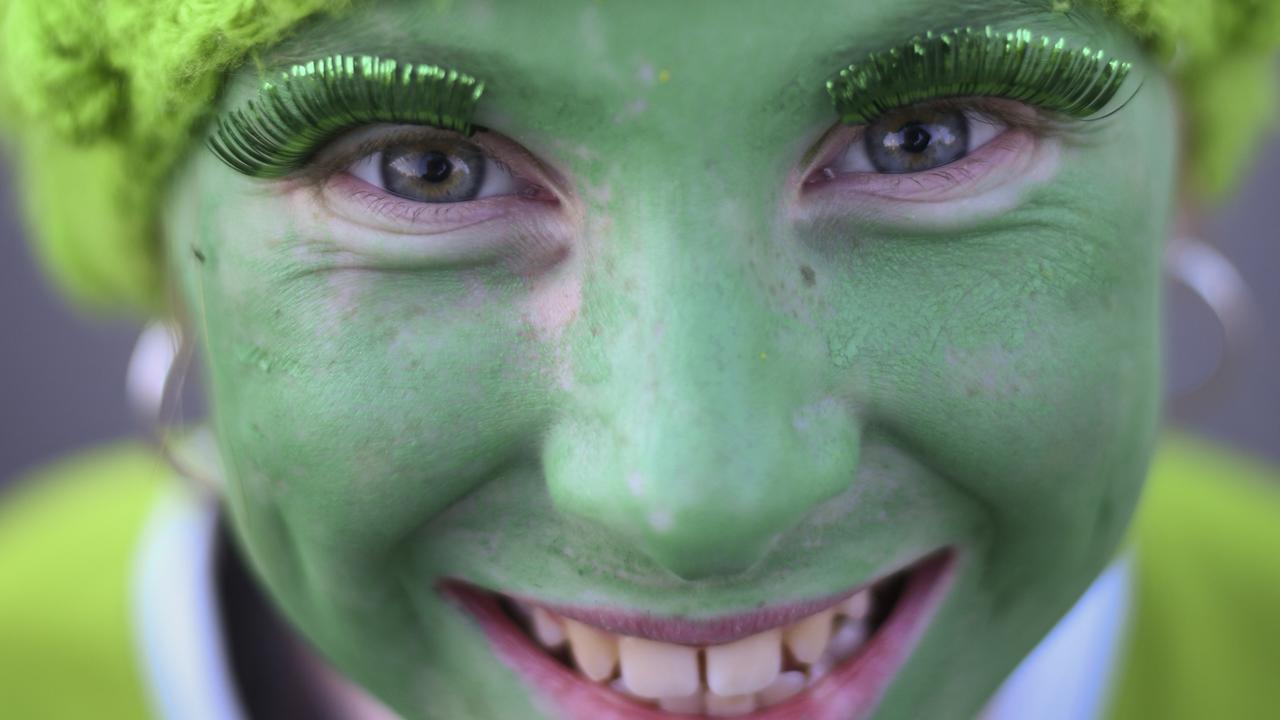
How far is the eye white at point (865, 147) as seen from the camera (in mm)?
864

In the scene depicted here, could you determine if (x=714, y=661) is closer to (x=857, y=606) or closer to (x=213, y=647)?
(x=857, y=606)

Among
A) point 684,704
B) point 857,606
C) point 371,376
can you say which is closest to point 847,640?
point 857,606

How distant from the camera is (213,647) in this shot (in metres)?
1.31

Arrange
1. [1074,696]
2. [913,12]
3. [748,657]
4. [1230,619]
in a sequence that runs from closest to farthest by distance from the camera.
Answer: [913,12] → [748,657] → [1074,696] → [1230,619]

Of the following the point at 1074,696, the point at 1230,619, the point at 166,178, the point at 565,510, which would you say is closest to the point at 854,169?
the point at 565,510

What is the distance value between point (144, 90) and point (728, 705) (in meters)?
0.59

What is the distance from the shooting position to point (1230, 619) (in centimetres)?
162

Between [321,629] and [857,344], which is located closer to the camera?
[857,344]

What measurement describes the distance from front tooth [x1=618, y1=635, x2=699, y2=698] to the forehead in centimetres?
40

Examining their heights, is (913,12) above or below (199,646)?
above

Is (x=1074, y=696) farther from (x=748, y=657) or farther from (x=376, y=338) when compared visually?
(x=376, y=338)

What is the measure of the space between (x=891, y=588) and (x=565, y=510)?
0.31 meters

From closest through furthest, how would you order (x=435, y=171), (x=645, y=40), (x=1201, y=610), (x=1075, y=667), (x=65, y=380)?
(x=645, y=40)
(x=435, y=171)
(x=1075, y=667)
(x=1201, y=610)
(x=65, y=380)

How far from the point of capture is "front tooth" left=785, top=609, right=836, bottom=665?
99cm
